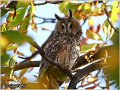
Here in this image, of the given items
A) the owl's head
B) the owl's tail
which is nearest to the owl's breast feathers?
the owl's head

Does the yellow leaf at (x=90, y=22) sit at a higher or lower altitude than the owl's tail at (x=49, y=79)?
higher

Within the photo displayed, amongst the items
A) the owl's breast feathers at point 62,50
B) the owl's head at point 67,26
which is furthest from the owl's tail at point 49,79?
the owl's head at point 67,26

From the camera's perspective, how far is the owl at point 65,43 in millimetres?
2039

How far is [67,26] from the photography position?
2.36 m

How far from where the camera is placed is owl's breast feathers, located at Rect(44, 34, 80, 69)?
6.67 ft

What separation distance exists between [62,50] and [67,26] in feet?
1.09

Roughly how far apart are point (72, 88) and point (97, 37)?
1.00ft

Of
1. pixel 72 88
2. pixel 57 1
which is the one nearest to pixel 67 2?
pixel 57 1

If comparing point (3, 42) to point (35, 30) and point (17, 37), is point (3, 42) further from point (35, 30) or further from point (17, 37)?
point (35, 30)

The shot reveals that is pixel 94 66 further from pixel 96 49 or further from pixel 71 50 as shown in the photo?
pixel 71 50

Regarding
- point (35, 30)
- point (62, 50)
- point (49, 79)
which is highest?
point (35, 30)

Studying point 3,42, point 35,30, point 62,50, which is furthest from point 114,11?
point 62,50

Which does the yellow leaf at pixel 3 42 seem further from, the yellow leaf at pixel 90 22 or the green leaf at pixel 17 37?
the yellow leaf at pixel 90 22

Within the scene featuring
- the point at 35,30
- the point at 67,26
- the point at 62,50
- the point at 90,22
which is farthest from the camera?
the point at 67,26
